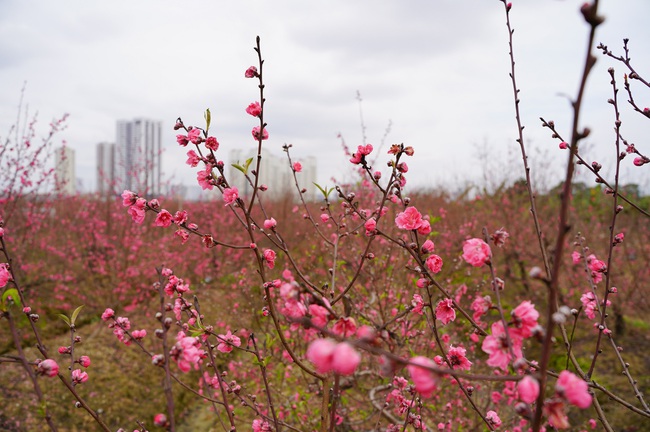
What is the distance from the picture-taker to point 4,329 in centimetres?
640

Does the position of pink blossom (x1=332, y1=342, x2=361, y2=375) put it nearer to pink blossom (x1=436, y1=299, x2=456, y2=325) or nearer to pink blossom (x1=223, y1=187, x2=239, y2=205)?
pink blossom (x1=436, y1=299, x2=456, y2=325)

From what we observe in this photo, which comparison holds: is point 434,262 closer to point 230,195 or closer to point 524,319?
point 524,319

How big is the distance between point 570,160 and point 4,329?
868 centimetres

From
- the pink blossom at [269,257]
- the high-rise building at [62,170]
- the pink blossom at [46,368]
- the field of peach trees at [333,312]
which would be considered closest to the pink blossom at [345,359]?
the field of peach trees at [333,312]

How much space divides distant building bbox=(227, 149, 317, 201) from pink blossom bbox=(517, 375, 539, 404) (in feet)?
7.26

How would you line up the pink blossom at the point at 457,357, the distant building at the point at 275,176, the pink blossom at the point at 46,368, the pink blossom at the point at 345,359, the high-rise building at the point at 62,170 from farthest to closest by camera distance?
the distant building at the point at 275,176 → the high-rise building at the point at 62,170 → the pink blossom at the point at 457,357 → the pink blossom at the point at 46,368 → the pink blossom at the point at 345,359

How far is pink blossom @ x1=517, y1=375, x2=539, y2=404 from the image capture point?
776mm

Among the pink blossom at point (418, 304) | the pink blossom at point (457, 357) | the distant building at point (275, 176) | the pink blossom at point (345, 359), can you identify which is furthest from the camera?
the distant building at point (275, 176)

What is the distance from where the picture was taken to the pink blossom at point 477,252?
44.0 inches

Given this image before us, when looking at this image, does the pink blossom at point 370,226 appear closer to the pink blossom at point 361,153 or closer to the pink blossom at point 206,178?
the pink blossom at point 361,153

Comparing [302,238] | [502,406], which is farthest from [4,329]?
[502,406]

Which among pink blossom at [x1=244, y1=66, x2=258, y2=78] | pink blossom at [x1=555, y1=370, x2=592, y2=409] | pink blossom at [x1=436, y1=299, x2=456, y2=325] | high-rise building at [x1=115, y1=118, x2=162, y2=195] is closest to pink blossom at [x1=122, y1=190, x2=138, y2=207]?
pink blossom at [x1=244, y1=66, x2=258, y2=78]

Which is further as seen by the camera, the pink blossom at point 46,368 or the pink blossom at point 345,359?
the pink blossom at point 46,368

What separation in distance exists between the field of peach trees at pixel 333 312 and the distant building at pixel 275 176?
1.25 m
